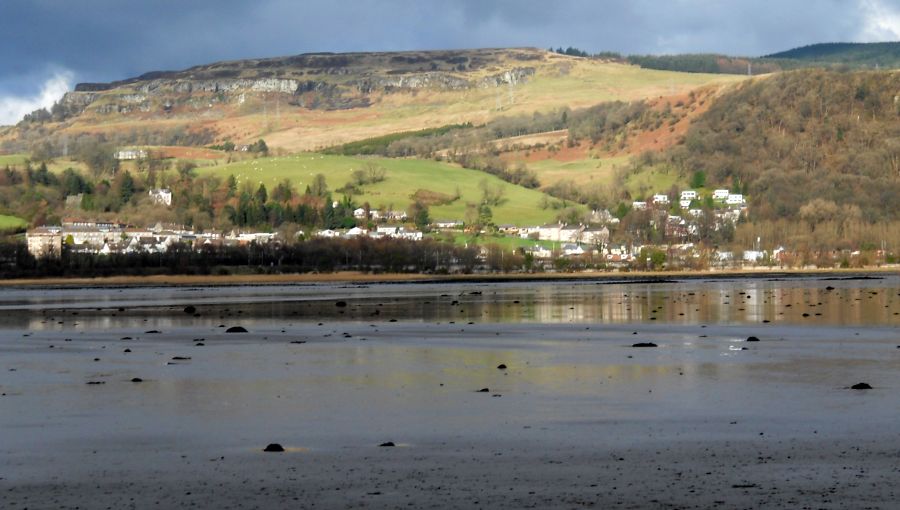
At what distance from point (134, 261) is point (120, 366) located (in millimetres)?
123163

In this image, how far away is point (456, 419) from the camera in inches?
915

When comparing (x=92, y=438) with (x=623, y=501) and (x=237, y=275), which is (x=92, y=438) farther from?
(x=237, y=275)

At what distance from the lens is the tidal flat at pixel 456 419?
1697 cm

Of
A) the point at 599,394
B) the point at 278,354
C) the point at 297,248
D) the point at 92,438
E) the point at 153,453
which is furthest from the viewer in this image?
the point at 297,248

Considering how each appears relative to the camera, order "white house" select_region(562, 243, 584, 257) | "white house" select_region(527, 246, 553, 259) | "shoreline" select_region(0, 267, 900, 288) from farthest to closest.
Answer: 1. "white house" select_region(562, 243, 584, 257)
2. "white house" select_region(527, 246, 553, 259)
3. "shoreline" select_region(0, 267, 900, 288)

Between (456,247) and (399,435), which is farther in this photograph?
(456,247)

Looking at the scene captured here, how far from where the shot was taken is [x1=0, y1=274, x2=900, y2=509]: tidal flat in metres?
17.0

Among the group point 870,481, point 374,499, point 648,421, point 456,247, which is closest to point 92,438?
point 374,499

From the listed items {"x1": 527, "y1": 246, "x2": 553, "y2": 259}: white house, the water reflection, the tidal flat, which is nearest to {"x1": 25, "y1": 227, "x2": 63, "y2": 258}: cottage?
{"x1": 527, "y1": 246, "x2": 553, "y2": 259}: white house

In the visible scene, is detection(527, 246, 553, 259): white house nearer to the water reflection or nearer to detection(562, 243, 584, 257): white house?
detection(562, 243, 584, 257): white house

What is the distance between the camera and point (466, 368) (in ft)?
108

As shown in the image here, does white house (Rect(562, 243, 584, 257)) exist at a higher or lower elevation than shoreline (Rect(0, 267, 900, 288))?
higher

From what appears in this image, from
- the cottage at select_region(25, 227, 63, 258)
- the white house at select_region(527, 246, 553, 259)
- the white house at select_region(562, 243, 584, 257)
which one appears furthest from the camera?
the white house at select_region(562, 243, 584, 257)

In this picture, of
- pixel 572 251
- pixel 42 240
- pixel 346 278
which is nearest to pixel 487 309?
pixel 346 278
